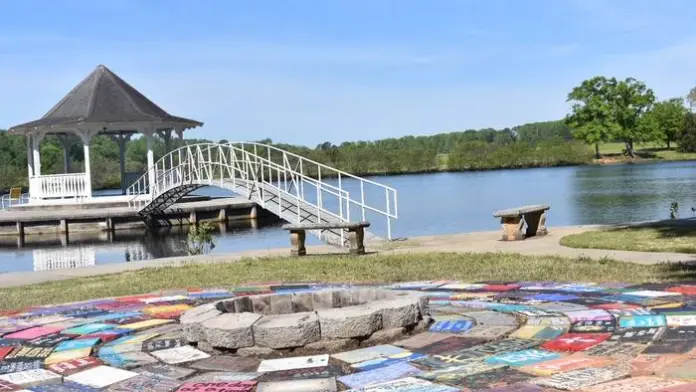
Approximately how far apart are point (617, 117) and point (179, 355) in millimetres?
89253

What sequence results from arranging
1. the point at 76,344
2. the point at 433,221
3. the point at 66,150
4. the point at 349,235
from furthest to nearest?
the point at 66,150 → the point at 433,221 → the point at 349,235 → the point at 76,344

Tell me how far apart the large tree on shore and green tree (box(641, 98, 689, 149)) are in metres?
0.78

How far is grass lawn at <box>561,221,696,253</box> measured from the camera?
41.5 ft

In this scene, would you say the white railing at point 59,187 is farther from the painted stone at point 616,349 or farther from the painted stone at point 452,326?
the painted stone at point 616,349

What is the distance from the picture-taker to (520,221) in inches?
608

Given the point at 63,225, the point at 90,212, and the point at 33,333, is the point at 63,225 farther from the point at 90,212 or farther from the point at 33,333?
the point at 33,333

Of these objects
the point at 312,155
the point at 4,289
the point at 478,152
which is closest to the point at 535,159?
the point at 478,152

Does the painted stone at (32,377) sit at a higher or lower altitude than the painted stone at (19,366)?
higher

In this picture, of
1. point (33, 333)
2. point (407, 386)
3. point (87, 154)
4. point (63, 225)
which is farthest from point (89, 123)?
point (407, 386)

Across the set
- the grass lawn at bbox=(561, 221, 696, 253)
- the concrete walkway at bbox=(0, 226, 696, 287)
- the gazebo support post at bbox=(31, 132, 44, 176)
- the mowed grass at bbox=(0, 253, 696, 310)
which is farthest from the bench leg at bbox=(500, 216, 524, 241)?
the gazebo support post at bbox=(31, 132, 44, 176)

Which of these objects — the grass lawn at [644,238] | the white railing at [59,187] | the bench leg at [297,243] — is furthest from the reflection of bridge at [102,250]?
the grass lawn at [644,238]

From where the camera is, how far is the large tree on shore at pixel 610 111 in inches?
3494

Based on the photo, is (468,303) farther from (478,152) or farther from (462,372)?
(478,152)

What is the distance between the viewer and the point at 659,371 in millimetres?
4738
